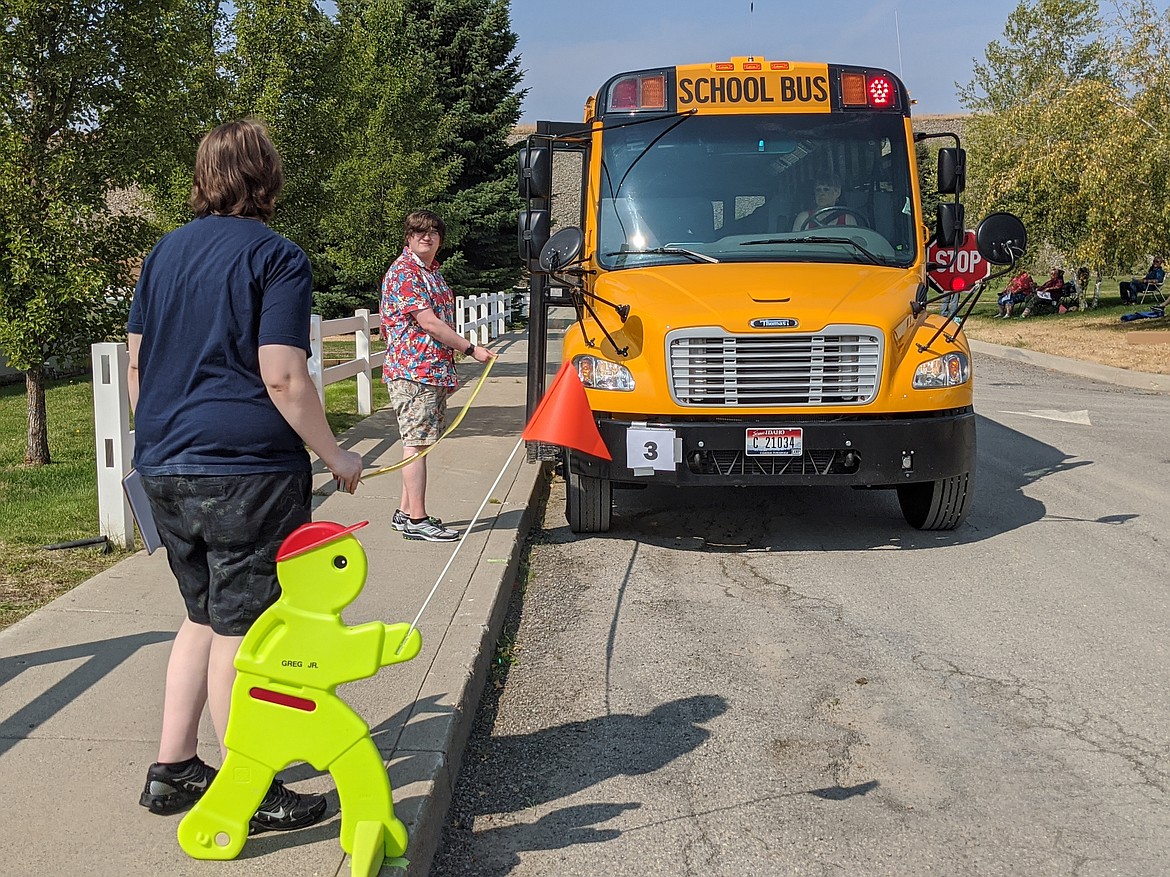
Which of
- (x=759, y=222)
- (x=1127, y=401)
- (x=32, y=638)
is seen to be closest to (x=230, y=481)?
(x=32, y=638)

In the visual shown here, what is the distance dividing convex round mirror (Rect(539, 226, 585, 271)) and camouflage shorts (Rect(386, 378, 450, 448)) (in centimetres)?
99

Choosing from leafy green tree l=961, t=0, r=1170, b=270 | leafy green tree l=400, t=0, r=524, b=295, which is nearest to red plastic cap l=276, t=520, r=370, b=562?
leafy green tree l=961, t=0, r=1170, b=270

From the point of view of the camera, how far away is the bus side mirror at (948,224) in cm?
Answer: 839

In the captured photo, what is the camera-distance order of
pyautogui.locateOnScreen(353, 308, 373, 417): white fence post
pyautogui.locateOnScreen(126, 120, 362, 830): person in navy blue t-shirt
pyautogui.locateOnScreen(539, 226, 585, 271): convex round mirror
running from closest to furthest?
A: pyautogui.locateOnScreen(126, 120, 362, 830): person in navy blue t-shirt < pyautogui.locateOnScreen(539, 226, 585, 271): convex round mirror < pyautogui.locateOnScreen(353, 308, 373, 417): white fence post

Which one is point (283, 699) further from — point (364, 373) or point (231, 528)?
point (364, 373)

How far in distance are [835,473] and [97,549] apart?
4280 mm

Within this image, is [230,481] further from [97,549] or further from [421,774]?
[97,549]

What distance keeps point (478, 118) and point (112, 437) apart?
31017 mm

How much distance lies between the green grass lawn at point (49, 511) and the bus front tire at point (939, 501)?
486cm

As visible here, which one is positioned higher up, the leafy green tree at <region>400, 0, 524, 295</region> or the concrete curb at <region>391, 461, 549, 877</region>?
the leafy green tree at <region>400, 0, 524, 295</region>

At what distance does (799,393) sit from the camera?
23.5 ft

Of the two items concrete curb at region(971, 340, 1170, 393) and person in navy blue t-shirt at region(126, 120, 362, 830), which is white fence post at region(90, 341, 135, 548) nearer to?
person in navy blue t-shirt at region(126, 120, 362, 830)

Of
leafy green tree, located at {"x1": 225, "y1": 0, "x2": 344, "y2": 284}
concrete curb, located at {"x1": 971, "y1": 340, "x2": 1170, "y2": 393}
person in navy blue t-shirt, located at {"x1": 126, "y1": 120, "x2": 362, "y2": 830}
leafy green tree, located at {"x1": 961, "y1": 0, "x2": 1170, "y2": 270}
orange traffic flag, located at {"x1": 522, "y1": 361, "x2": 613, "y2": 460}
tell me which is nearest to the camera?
person in navy blue t-shirt, located at {"x1": 126, "y1": 120, "x2": 362, "y2": 830}

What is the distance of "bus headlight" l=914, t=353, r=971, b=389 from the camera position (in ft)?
23.8
